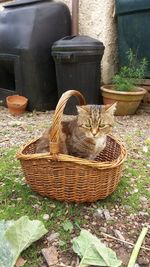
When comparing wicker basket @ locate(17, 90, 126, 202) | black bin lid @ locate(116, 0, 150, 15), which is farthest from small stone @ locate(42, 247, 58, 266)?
black bin lid @ locate(116, 0, 150, 15)

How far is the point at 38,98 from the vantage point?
12.7 ft

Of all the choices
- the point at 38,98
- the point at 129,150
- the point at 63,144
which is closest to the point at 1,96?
the point at 38,98

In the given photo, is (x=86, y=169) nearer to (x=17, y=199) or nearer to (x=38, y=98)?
(x=17, y=199)

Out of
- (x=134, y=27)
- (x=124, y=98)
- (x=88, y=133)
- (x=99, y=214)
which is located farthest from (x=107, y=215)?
(x=134, y=27)

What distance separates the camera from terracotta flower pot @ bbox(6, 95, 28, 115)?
12.5 ft

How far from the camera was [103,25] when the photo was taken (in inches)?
156

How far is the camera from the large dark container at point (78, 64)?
11.4 ft

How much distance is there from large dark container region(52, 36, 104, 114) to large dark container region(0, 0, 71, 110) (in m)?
0.21

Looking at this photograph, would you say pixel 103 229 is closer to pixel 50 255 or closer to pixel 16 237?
pixel 50 255

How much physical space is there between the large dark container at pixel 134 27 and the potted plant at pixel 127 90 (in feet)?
0.39

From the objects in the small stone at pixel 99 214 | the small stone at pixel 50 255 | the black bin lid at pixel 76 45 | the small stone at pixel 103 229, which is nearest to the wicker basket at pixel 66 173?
the small stone at pixel 99 214

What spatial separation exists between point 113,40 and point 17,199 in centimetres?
279

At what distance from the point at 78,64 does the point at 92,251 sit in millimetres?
2448

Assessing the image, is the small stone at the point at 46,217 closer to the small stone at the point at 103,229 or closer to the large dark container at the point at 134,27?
the small stone at the point at 103,229
